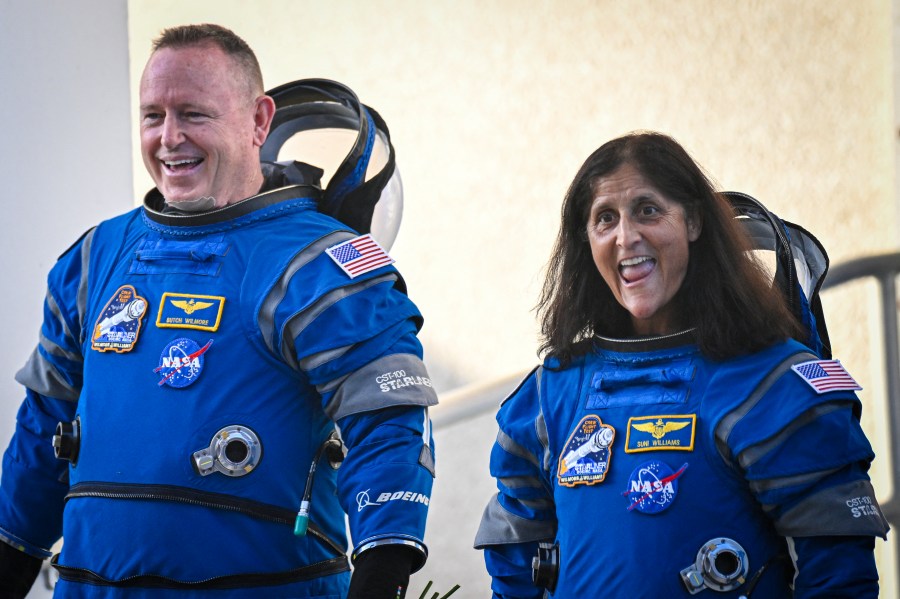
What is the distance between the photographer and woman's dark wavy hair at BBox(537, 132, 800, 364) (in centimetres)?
185

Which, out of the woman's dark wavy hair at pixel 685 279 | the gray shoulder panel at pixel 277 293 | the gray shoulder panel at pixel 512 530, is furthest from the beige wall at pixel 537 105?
the gray shoulder panel at pixel 277 293

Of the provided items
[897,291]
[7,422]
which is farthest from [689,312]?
[7,422]

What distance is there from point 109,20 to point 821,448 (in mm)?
2247

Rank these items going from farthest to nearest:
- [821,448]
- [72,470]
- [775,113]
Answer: [775,113], [72,470], [821,448]

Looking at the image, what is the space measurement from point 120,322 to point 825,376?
1123 millimetres

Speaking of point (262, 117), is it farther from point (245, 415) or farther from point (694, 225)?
point (694, 225)

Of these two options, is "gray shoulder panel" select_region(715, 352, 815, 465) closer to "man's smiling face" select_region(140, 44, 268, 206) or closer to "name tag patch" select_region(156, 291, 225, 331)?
"name tag patch" select_region(156, 291, 225, 331)

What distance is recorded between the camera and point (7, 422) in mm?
2887

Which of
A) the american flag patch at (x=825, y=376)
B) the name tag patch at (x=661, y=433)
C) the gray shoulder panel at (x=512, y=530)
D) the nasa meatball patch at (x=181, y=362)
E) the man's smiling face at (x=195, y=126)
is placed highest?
the man's smiling face at (x=195, y=126)

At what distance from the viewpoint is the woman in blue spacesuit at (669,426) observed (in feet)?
5.57

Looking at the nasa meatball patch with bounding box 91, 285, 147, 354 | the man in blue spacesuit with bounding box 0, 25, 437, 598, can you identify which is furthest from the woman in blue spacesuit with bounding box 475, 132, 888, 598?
the nasa meatball patch with bounding box 91, 285, 147, 354

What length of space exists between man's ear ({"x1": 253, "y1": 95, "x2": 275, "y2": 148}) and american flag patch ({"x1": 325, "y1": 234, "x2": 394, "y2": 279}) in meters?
0.31

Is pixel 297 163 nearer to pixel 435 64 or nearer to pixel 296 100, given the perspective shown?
pixel 296 100

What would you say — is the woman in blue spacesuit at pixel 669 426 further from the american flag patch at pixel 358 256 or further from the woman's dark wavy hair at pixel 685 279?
the american flag patch at pixel 358 256
